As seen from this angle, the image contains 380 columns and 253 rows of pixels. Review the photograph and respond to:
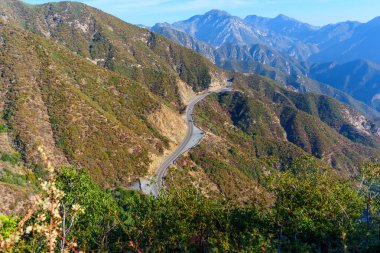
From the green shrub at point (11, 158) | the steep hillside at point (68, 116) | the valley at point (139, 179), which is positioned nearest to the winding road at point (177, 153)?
the valley at point (139, 179)

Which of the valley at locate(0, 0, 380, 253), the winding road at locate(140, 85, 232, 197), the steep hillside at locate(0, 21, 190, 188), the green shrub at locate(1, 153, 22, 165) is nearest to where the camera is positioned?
the valley at locate(0, 0, 380, 253)

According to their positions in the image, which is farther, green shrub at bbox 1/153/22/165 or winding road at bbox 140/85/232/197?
winding road at bbox 140/85/232/197

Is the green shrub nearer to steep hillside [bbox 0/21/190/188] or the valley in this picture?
the valley

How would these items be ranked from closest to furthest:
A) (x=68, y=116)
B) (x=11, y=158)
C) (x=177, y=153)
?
(x=11, y=158), (x=68, y=116), (x=177, y=153)

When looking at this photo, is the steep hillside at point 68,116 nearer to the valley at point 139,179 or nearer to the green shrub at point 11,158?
the valley at point 139,179

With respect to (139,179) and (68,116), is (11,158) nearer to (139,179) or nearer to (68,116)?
(68,116)

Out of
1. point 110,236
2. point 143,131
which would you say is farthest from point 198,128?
point 110,236

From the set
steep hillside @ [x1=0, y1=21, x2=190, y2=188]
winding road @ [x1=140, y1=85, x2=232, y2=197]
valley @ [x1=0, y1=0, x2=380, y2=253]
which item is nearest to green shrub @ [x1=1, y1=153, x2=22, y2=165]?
valley @ [x1=0, y1=0, x2=380, y2=253]

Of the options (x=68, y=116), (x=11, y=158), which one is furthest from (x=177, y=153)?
(x=11, y=158)

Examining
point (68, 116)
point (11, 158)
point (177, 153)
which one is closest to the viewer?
point (11, 158)

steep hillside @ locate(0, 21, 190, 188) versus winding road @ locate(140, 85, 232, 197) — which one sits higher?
steep hillside @ locate(0, 21, 190, 188)

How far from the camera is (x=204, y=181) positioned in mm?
91500

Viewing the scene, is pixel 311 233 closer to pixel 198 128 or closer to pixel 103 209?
pixel 103 209

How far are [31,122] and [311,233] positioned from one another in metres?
71.6
